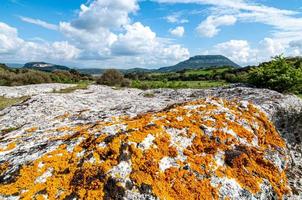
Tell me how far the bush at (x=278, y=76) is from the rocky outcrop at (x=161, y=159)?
7593mm

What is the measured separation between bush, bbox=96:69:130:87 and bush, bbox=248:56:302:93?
30.8 meters

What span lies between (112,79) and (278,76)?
35562 mm

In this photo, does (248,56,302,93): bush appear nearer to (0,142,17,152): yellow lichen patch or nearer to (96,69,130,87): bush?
(0,142,17,152): yellow lichen patch

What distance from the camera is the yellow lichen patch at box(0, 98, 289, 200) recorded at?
19.3 feet

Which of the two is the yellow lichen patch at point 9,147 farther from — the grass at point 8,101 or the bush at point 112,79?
the bush at point 112,79

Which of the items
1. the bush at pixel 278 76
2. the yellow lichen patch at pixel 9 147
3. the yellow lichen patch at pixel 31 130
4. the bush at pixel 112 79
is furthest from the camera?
the bush at pixel 112 79

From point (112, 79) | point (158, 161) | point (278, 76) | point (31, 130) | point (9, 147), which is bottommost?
point (112, 79)

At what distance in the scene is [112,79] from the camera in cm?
5016

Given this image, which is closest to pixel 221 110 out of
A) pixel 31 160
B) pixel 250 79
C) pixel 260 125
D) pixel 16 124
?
pixel 260 125

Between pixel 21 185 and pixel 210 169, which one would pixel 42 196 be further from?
pixel 210 169

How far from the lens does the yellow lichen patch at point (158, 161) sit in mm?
5879

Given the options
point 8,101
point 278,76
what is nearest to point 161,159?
point 278,76

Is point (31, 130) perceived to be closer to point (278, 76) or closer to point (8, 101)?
point (278, 76)

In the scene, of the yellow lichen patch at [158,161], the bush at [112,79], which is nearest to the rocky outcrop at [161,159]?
the yellow lichen patch at [158,161]
